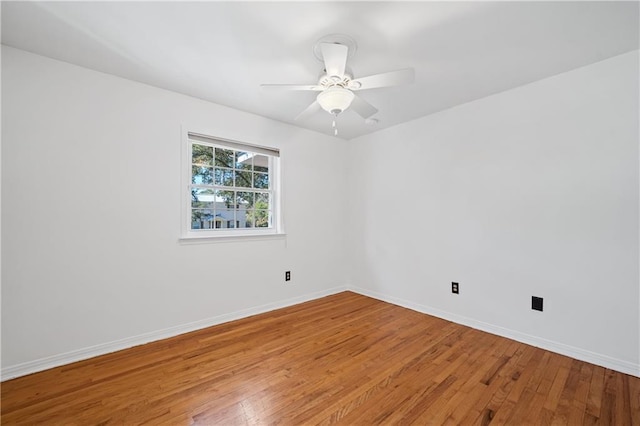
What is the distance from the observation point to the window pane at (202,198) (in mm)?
2916

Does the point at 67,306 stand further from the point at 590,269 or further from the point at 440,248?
the point at 590,269

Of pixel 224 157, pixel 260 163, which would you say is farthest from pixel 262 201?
pixel 224 157

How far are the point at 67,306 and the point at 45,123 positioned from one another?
1406mm

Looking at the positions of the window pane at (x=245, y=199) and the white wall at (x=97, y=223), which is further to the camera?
the window pane at (x=245, y=199)

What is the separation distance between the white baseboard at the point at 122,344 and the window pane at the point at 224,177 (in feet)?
4.70

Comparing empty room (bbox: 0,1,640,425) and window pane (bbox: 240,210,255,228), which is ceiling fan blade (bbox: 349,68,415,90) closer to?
empty room (bbox: 0,1,640,425)

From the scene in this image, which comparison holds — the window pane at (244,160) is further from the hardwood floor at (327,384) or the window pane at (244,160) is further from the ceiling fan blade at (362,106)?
the hardwood floor at (327,384)

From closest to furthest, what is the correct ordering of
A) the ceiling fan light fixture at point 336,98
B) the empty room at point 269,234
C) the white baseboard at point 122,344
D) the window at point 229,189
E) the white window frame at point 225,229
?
the empty room at point 269,234
the ceiling fan light fixture at point 336,98
the white baseboard at point 122,344
the white window frame at point 225,229
the window at point 229,189

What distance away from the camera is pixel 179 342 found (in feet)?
8.26

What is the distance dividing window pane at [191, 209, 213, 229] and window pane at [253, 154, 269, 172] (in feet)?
2.52

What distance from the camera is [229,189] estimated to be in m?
3.14

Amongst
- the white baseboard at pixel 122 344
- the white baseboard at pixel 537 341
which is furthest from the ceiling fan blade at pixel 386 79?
the white baseboard at pixel 122 344

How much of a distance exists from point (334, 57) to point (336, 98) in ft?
0.86

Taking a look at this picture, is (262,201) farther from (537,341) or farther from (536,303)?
(537,341)
